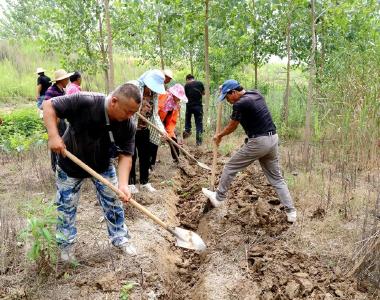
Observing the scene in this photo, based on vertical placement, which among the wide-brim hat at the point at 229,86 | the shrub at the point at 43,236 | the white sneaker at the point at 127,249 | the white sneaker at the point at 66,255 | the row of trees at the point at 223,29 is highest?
the row of trees at the point at 223,29

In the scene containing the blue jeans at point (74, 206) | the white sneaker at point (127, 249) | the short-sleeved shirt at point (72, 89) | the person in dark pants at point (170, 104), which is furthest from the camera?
the person in dark pants at point (170, 104)

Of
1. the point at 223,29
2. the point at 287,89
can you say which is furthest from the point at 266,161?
the point at 223,29

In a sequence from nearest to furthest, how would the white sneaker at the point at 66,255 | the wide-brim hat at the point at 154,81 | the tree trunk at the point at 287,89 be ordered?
the white sneaker at the point at 66,255, the wide-brim hat at the point at 154,81, the tree trunk at the point at 287,89

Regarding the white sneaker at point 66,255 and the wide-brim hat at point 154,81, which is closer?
the white sneaker at point 66,255

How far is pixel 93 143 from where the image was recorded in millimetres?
3076

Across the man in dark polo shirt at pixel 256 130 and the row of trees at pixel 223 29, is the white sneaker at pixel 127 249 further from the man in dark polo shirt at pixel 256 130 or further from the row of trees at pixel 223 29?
the row of trees at pixel 223 29

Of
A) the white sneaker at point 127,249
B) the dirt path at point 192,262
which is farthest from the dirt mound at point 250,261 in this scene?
the white sneaker at point 127,249

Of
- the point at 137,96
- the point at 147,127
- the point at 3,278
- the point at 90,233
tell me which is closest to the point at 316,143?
the point at 147,127

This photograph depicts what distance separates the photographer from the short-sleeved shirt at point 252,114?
4.08 m

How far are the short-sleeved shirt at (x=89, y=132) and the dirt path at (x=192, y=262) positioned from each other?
35.0 inches

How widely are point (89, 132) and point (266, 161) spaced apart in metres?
2.17

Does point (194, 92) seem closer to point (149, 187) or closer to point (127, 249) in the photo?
point (149, 187)

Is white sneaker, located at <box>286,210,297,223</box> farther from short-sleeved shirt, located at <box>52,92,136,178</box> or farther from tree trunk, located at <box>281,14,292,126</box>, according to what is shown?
tree trunk, located at <box>281,14,292,126</box>

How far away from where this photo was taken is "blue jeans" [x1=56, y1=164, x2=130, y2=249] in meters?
3.20
